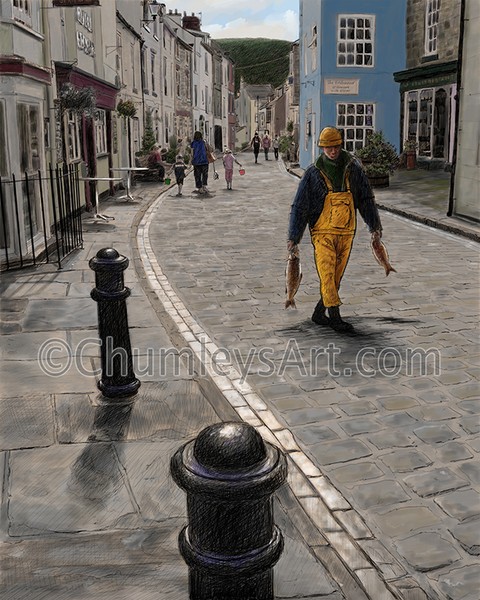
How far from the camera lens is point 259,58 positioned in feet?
403

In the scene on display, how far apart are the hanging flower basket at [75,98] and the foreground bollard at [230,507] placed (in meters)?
13.5

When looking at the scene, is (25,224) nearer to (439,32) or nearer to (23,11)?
(23,11)

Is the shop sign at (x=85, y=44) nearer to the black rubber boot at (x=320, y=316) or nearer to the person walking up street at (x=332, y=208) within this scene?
the person walking up street at (x=332, y=208)

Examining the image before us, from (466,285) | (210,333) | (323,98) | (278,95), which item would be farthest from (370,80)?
(278,95)

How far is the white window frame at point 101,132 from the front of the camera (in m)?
19.6

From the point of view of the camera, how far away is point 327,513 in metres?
3.56

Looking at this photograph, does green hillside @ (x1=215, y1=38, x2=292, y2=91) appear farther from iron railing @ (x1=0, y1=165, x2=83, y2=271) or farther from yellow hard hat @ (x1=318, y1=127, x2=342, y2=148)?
yellow hard hat @ (x1=318, y1=127, x2=342, y2=148)

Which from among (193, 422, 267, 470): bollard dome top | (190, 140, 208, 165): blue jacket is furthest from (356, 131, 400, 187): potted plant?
(193, 422, 267, 470): bollard dome top

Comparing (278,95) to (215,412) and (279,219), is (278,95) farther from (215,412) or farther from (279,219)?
(215,412)

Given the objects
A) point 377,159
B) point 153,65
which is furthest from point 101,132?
point 153,65

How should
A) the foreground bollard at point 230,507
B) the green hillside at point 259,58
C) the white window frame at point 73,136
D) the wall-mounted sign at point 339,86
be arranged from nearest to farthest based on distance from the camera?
the foreground bollard at point 230,507 → the white window frame at point 73,136 → the wall-mounted sign at point 339,86 → the green hillside at point 259,58

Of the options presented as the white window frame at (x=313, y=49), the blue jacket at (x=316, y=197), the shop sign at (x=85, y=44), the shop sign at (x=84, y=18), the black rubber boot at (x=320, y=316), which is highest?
the white window frame at (x=313, y=49)

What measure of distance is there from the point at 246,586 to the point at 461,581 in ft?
4.34

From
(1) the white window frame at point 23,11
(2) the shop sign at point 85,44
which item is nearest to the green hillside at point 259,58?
(2) the shop sign at point 85,44
